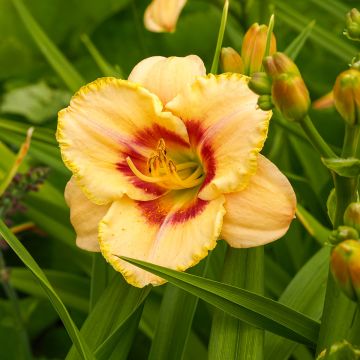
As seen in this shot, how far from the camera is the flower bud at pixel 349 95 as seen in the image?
511 millimetres

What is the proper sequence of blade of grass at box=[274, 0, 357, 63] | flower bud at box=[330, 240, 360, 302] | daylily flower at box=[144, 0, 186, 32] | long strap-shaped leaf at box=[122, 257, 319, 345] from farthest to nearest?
blade of grass at box=[274, 0, 357, 63] → daylily flower at box=[144, 0, 186, 32] → long strap-shaped leaf at box=[122, 257, 319, 345] → flower bud at box=[330, 240, 360, 302]

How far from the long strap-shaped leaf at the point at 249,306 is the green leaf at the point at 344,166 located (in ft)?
0.44

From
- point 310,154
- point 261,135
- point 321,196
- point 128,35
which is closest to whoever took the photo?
point 261,135

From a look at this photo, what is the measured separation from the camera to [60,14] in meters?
1.62

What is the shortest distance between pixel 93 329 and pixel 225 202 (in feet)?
0.57

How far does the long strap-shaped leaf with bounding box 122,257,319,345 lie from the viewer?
1.93 ft

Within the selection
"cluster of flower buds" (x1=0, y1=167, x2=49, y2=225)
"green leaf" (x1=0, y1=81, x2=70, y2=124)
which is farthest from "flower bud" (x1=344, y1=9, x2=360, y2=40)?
"green leaf" (x1=0, y1=81, x2=70, y2=124)

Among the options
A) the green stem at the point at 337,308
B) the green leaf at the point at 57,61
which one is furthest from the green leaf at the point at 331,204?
the green leaf at the point at 57,61

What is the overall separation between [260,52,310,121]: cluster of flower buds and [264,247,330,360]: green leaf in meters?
0.28

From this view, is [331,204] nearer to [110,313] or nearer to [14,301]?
[110,313]

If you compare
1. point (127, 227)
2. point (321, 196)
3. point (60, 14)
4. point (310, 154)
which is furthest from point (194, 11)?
point (127, 227)

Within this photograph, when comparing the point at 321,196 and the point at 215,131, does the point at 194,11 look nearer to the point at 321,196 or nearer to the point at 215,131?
the point at 321,196

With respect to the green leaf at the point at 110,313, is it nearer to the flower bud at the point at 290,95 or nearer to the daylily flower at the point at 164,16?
the flower bud at the point at 290,95

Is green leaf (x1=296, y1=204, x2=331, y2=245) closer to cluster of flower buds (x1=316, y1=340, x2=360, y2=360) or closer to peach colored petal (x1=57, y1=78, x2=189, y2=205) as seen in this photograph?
peach colored petal (x1=57, y1=78, x2=189, y2=205)
